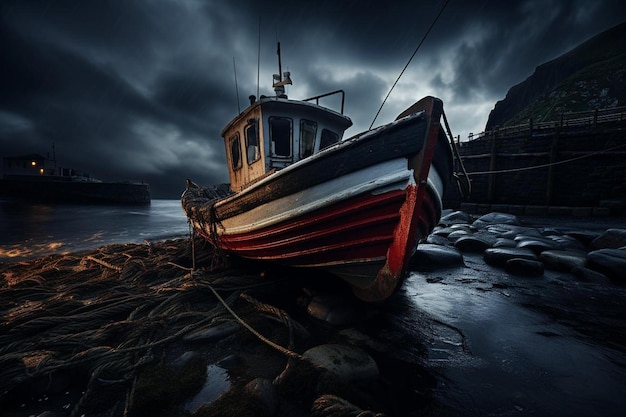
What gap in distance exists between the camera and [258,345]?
8.98 feet

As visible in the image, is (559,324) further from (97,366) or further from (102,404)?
(97,366)

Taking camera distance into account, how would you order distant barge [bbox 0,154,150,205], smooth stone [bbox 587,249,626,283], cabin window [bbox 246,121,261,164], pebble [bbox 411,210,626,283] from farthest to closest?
distant barge [bbox 0,154,150,205] → cabin window [bbox 246,121,261,164] → pebble [bbox 411,210,626,283] → smooth stone [bbox 587,249,626,283]

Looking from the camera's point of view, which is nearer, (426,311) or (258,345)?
(258,345)

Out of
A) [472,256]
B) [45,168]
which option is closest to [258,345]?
[472,256]

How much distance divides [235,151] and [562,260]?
25.5 feet

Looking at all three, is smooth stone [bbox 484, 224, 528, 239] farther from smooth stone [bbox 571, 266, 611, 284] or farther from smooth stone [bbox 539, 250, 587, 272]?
smooth stone [bbox 571, 266, 611, 284]

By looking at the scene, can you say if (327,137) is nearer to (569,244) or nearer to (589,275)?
(589,275)

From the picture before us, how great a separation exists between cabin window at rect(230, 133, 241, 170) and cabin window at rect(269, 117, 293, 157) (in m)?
1.16

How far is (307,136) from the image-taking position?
5590mm

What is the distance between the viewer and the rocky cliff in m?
54.9

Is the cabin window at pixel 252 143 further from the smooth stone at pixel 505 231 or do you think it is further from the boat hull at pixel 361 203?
the smooth stone at pixel 505 231

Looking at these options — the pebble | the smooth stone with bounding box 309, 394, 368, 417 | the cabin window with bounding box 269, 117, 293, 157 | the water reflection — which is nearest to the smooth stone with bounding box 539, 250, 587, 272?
the pebble

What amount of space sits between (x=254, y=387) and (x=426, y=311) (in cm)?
266

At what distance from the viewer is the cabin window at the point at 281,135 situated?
530 centimetres
